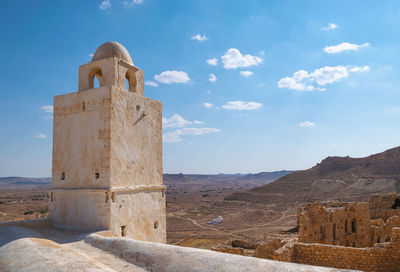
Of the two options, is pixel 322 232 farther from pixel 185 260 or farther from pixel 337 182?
pixel 337 182

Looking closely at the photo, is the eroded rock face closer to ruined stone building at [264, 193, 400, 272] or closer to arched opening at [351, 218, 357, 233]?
ruined stone building at [264, 193, 400, 272]

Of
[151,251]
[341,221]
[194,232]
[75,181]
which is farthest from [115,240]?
[194,232]

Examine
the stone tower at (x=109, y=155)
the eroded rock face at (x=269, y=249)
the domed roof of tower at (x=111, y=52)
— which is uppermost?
the domed roof of tower at (x=111, y=52)

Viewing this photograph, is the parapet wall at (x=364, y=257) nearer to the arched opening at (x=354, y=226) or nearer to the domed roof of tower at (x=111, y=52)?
the domed roof of tower at (x=111, y=52)

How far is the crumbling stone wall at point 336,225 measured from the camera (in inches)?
599

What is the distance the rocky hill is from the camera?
4700 cm

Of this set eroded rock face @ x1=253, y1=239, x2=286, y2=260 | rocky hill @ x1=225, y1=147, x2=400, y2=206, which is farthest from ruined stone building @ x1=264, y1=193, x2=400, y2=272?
rocky hill @ x1=225, y1=147, x2=400, y2=206

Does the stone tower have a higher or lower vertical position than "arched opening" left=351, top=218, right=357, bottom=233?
higher

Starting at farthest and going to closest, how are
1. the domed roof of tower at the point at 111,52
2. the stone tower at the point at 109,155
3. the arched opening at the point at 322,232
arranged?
the arched opening at the point at 322,232 → the domed roof of tower at the point at 111,52 → the stone tower at the point at 109,155

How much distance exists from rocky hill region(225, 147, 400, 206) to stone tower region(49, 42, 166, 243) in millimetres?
41806

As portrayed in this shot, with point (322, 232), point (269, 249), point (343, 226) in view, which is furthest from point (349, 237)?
point (269, 249)

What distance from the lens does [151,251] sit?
5.15 metres

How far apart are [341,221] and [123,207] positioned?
43.0 ft

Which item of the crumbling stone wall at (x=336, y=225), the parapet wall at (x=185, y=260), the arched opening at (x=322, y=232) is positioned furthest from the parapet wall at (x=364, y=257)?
the arched opening at (x=322, y=232)
